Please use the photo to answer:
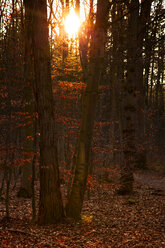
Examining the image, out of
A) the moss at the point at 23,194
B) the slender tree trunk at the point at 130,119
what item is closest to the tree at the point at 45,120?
the moss at the point at 23,194

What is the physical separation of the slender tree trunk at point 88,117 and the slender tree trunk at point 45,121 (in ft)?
1.80

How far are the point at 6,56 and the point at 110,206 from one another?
6.36 meters

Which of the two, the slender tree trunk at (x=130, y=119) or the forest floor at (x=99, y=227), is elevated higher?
the slender tree trunk at (x=130, y=119)

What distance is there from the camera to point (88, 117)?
709 centimetres

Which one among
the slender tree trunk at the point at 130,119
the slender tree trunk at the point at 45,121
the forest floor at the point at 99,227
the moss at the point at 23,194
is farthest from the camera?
the moss at the point at 23,194

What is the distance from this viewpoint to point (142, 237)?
6137 mm

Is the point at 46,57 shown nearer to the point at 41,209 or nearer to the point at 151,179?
the point at 41,209

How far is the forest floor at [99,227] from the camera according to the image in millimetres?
5617

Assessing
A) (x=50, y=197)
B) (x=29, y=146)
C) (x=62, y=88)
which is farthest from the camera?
(x=62, y=88)

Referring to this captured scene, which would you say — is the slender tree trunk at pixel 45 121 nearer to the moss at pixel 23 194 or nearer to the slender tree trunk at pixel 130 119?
the moss at pixel 23 194

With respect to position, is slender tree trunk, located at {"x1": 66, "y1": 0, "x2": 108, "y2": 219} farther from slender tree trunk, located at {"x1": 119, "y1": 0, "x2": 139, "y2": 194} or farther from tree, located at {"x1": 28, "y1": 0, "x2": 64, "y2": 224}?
slender tree trunk, located at {"x1": 119, "y1": 0, "x2": 139, "y2": 194}

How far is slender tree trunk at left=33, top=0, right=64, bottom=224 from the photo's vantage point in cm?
645

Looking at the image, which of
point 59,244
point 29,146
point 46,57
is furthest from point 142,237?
point 29,146

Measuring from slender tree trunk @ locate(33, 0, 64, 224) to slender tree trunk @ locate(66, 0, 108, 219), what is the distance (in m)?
0.55
